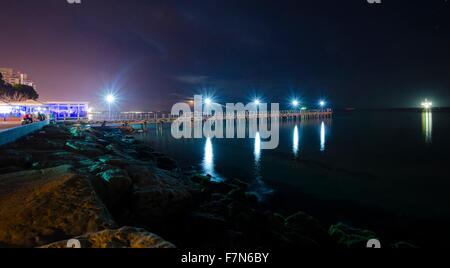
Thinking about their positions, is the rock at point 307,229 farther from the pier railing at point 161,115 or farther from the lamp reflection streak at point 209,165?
the pier railing at point 161,115

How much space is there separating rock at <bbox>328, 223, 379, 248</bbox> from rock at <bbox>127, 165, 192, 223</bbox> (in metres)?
5.26

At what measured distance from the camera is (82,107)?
4981 cm

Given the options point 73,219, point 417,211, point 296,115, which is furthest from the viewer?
point 296,115

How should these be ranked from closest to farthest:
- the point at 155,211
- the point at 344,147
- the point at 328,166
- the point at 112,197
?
the point at 112,197 → the point at 155,211 → the point at 328,166 → the point at 344,147

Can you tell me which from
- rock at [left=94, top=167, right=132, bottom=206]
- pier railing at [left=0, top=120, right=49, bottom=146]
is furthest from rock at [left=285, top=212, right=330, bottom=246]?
pier railing at [left=0, top=120, right=49, bottom=146]

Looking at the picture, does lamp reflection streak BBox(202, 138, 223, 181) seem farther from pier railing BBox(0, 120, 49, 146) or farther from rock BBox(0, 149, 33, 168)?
pier railing BBox(0, 120, 49, 146)

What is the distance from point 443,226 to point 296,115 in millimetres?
118632

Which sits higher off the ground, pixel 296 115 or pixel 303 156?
pixel 296 115

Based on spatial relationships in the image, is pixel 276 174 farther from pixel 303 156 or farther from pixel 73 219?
pixel 73 219

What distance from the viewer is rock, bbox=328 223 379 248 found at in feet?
26.1

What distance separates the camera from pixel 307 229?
8742mm
